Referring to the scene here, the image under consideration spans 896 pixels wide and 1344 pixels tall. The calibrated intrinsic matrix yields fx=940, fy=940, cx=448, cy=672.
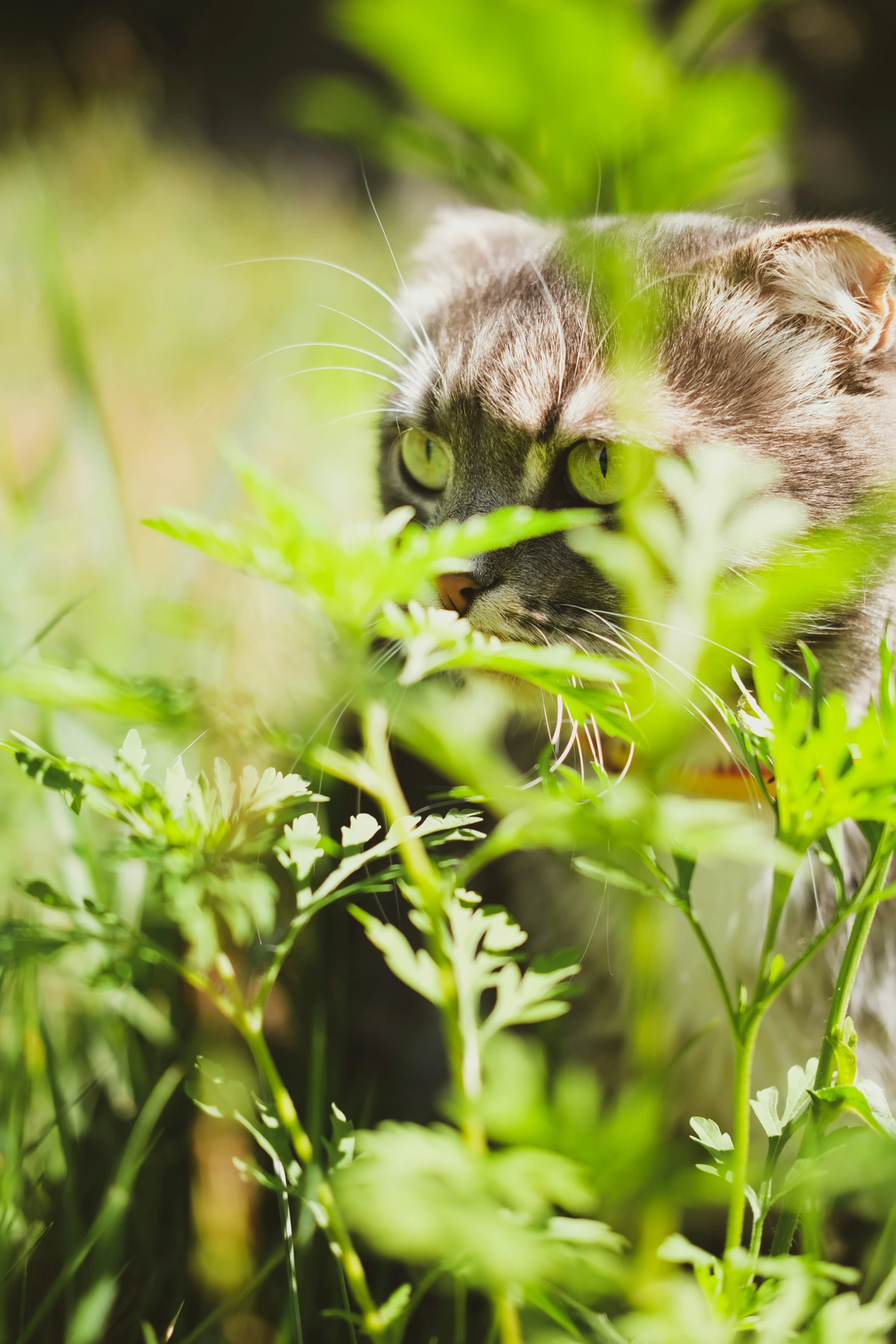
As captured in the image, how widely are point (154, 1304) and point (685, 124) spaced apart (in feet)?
2.39

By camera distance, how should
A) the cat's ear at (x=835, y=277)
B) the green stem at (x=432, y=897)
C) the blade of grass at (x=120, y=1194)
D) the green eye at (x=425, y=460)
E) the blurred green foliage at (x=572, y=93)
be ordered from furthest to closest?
the green eye at (x=425, y=460) < the cat's ear at (x=835, y=277) < the blade of grass at (x=120, y=1194) < the green stem at (x=432, y=897) < the blurred green foliage at (x=572, y=93)

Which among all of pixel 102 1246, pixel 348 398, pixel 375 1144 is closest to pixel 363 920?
pixel 375 1144

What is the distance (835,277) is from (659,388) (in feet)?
0.50

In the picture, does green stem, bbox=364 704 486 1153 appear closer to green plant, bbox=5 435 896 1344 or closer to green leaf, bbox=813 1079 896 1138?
green plant, bbox=5 435 896 1344

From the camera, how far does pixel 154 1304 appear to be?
0.63m

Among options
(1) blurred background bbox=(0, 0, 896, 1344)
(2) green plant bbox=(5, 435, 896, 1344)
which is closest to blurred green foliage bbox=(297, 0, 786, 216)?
(1) blurred background bbox=(0, 0, 896, 1344)

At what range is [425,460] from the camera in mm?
892

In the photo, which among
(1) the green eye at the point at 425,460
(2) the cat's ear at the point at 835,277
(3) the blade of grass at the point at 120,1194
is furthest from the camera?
(1) the green eye at the point at 425,460

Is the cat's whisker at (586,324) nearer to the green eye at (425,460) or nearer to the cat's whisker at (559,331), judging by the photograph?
the cat's whisker at (559,331)

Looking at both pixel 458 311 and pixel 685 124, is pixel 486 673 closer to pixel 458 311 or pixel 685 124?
pixel 458 311

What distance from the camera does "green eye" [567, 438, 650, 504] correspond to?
0.69 metres

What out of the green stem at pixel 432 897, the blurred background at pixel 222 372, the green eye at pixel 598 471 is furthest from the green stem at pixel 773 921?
the green eye at pixel 598 471

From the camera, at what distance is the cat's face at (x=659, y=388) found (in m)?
0.70

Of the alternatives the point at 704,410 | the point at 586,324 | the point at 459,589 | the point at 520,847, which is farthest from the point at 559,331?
the point at 520,847
